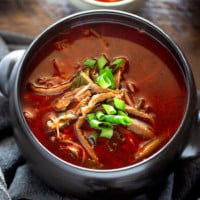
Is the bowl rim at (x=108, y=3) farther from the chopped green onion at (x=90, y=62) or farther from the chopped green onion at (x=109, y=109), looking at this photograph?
the chopped green onion at (x=109, y=109)

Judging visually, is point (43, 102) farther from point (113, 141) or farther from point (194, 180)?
point (194, 180)

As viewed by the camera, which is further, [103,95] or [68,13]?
[68,13]

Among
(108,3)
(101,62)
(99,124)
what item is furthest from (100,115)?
(108,3)

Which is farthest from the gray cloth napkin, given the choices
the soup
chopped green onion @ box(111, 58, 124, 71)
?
chopped green onion @ box(111, 58, 124, 71)

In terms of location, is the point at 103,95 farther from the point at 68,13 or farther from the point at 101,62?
the point at 68,13

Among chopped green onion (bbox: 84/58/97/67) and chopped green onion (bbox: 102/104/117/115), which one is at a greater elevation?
chopped green onion (bbox: 84/58/97/67)

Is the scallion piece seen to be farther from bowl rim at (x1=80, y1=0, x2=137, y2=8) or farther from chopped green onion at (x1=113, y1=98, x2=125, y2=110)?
bowl rim at (x1=80, y1=0, x2=137, y2=8)

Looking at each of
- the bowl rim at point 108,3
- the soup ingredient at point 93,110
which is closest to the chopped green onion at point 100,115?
the soup ingredient at point 93,110
